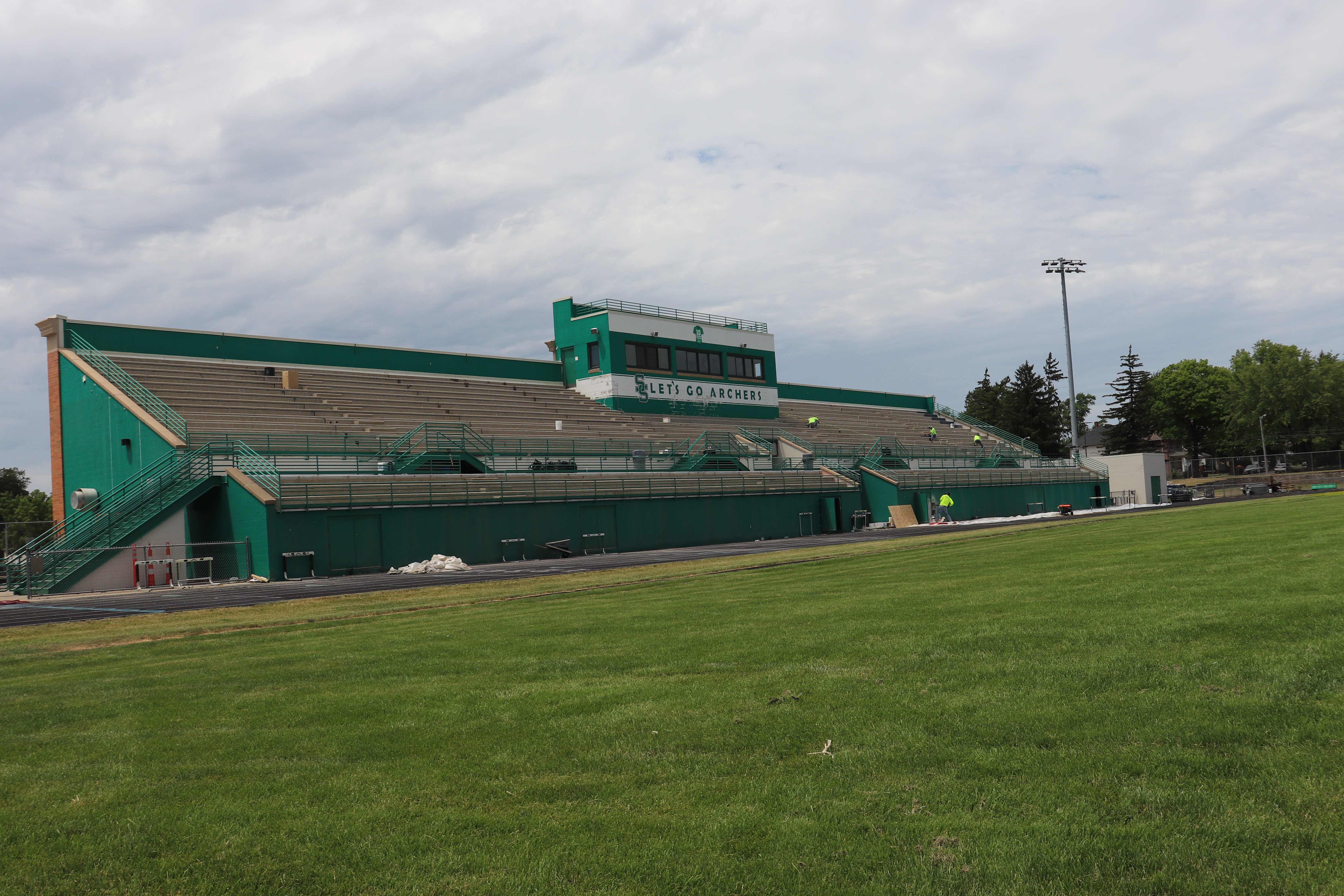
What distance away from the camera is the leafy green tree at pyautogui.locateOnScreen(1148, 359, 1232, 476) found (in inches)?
4604

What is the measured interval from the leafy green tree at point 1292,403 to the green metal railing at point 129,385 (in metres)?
106

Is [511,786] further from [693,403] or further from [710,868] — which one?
[693,403]

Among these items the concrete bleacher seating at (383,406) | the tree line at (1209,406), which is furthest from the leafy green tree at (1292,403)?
the concrete bleacher seating at (383,406)

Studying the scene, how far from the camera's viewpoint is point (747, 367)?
65062 mm

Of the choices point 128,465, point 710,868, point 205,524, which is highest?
point 128,465

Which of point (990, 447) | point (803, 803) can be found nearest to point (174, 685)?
point (803, 803)

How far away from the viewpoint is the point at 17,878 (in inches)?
175

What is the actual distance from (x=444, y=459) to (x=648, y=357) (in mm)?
22127

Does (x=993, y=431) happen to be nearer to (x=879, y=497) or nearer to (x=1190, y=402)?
(x=879, y=497)

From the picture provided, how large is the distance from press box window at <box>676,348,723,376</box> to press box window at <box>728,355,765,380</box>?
36.0 inches

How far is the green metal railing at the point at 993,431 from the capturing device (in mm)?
77125

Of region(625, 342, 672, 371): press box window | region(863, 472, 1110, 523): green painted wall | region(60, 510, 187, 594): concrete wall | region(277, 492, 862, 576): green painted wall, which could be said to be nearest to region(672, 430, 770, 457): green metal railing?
region(277, 492, 862, 576): green painted wall

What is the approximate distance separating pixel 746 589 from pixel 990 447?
201 ft

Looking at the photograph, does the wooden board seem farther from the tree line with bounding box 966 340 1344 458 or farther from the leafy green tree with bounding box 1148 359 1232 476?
the leafy green tree with bounding box 1148 359 1232 476
